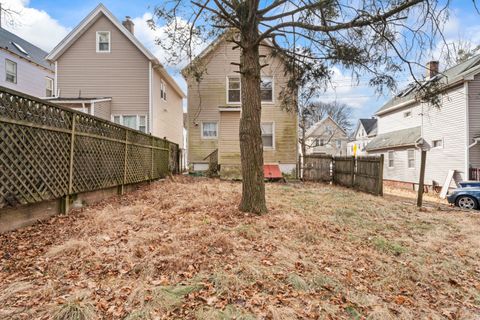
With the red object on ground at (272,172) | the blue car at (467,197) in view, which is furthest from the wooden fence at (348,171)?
the blue car at (467,197)

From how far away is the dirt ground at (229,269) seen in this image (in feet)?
8.21

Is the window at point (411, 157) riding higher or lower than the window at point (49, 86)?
lower

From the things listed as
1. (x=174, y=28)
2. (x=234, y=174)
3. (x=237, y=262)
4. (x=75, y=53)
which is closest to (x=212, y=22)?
(x=174, y=28)

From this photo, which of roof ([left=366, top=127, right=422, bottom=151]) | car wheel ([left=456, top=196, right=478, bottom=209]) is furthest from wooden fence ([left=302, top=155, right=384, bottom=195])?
roof ([left=366, top=127, right=422, bottom=151])

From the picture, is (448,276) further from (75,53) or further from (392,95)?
(75,53)

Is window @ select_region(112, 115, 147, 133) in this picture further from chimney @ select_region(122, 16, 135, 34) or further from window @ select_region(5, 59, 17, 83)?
window @ select_region(5, 59, 17, 83)

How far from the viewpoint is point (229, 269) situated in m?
3.12

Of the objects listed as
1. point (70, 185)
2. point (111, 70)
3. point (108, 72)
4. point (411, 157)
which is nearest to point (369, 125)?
point (411, 157)

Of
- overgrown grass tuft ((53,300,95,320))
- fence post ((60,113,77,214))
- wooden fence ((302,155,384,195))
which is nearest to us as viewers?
overgrown grass tuft ((53,300,95,320))

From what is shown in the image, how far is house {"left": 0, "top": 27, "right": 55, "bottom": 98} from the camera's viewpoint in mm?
15695

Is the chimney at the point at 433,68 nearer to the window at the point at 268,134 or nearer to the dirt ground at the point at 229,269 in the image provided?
the dirt ground at the point at 229,269

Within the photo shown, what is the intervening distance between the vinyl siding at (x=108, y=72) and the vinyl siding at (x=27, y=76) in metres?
4.38

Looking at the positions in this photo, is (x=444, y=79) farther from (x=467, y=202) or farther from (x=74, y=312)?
(x=74, y=312)

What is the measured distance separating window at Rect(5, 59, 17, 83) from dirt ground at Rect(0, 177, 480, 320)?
15.9 m
